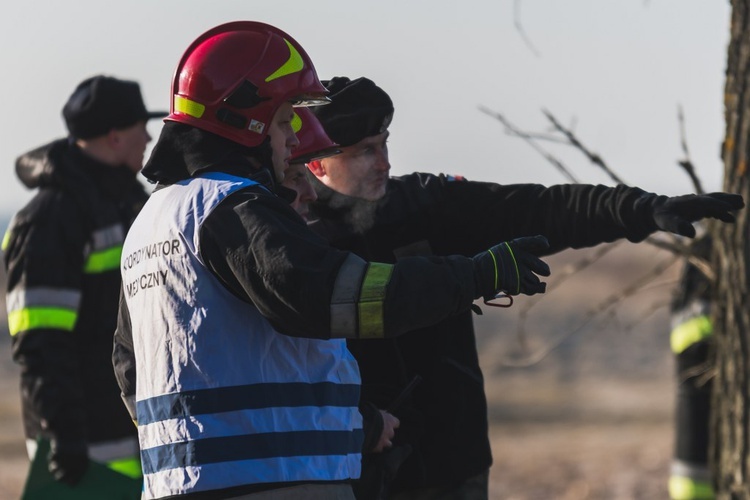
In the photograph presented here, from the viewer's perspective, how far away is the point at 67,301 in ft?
20.3

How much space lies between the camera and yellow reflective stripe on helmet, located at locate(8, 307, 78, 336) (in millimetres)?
6152

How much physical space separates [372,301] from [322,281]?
115mm

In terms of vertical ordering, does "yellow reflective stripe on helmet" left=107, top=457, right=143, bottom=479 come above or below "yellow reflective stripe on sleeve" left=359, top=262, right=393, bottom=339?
below

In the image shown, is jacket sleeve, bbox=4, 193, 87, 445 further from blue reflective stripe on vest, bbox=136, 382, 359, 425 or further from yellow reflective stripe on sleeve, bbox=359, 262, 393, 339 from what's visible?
yellow reflective stripe on sleeve, bbox=359, 262, 393, 339

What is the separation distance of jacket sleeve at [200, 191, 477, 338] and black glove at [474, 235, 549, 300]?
3cm

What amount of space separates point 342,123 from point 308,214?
293 mm

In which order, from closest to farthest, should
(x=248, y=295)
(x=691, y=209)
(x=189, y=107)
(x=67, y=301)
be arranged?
(x=248, y=295) < (x=189, y=107) < (x=691, y=209) < (x=67, y=301)

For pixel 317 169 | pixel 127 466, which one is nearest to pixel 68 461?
pixel 127 466

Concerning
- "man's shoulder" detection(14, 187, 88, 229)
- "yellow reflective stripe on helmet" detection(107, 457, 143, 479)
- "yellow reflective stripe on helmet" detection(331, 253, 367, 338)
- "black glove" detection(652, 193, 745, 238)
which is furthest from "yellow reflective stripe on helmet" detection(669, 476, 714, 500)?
Answer: "yellow reflective stripe on helmet" detection(331, 253, 367, 338)

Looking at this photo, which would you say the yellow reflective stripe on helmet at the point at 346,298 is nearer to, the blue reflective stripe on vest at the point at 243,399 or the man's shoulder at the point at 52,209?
the blue reflective stripe on vest at the point at 243,399

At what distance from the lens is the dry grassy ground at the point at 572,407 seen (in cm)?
1172

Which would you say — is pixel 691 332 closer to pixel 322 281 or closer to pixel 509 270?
pixel 509 270

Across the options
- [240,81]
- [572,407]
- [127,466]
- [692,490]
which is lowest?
[572,407]

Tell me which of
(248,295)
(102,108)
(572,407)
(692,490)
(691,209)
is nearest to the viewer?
(248,295)
